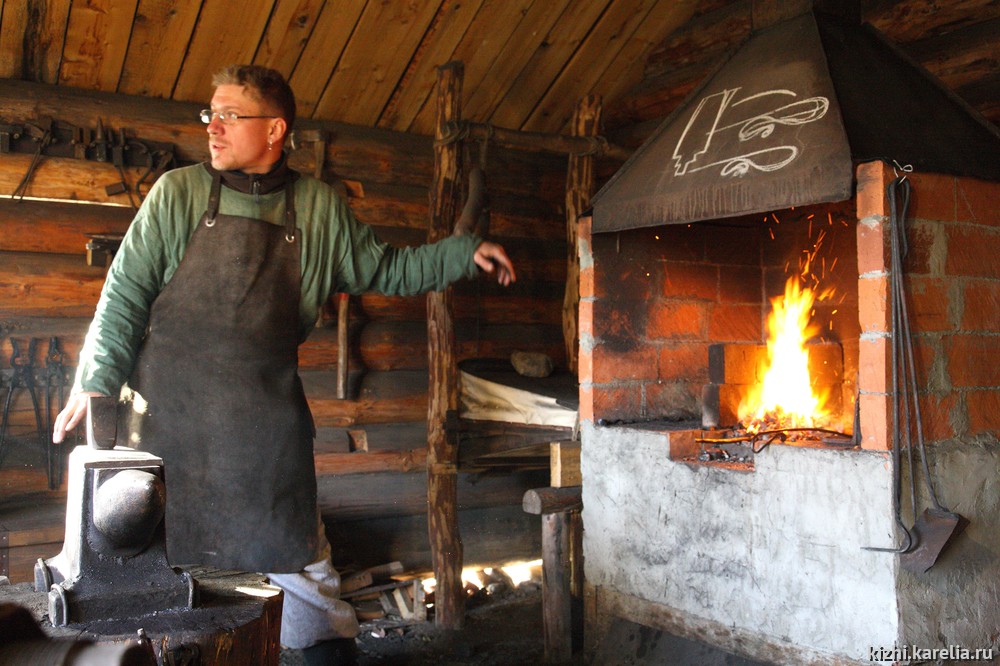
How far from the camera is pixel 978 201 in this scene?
3.11m

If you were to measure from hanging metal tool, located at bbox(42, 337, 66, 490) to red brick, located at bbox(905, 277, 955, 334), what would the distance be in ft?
11.7

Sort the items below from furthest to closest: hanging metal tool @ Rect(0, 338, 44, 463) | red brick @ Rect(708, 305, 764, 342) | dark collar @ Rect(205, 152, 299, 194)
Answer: hanging metal tool @ Rect(0, 338, 44, 463) < red brick @ Rect(708, 305, 764, 342) < dark collar @ Rect(205, 152, 299, 194)

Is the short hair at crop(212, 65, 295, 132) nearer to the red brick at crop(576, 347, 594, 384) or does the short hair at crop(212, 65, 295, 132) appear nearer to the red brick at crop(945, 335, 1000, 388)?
the red brick at crop(576, 347, 594, 384)

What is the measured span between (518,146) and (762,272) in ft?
4.31

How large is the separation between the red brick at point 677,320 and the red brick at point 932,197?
49.8 inches

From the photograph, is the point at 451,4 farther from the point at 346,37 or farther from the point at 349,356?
the point at 349,356

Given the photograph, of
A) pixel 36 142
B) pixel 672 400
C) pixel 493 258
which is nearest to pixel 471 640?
pixel 672 400

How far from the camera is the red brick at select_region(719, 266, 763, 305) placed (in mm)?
4207

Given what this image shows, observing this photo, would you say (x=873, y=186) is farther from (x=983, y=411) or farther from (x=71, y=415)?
(x=71, y=415)

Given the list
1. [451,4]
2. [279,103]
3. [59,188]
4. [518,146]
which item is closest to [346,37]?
[451,4]

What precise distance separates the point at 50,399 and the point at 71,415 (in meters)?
2.12

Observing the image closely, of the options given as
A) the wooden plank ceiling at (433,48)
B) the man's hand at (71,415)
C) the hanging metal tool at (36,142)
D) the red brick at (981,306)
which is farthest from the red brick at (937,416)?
the hanging metal tool at (36,142)

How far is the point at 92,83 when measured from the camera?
4.52m

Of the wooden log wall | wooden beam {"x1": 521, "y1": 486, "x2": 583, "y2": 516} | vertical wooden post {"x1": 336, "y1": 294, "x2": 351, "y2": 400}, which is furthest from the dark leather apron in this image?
vertical wooden post {"x1": 336, "y1": 294, "x2": 351, "y2": 400}
